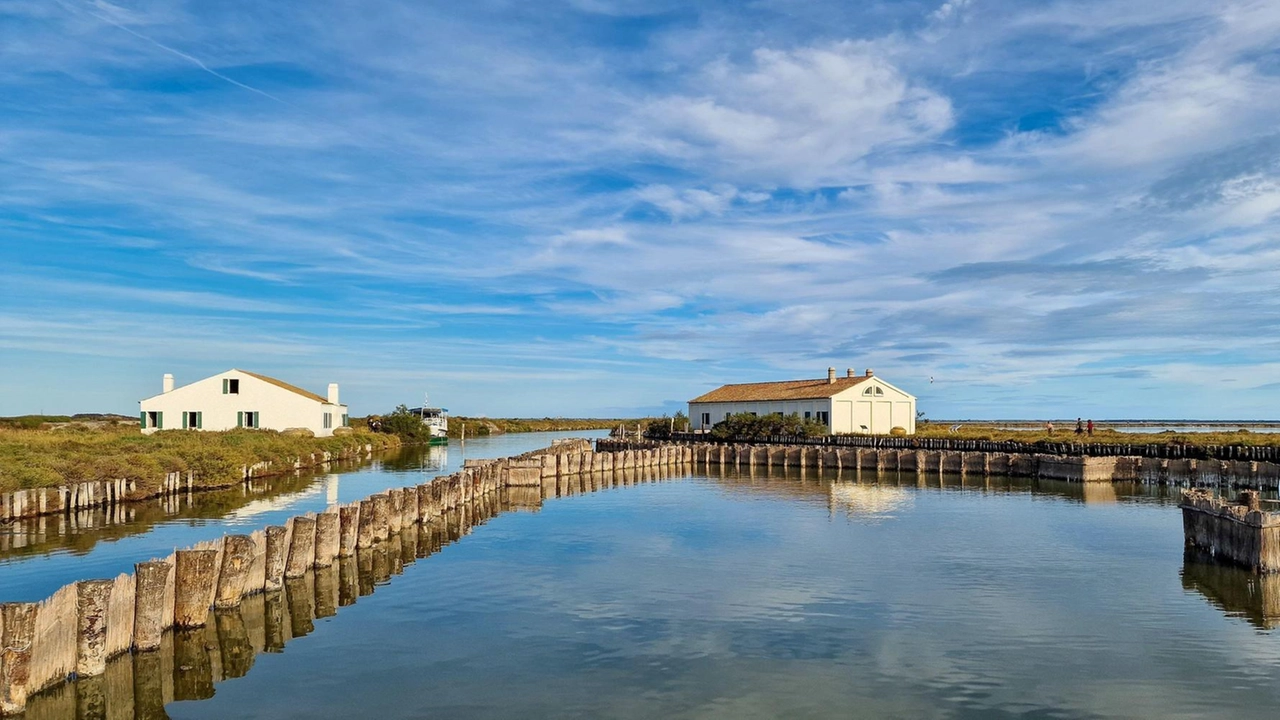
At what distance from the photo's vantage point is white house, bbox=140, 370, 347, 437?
203 ft

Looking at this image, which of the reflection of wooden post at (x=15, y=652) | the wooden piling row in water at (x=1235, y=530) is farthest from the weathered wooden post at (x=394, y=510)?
the wooden piling row in water at (x=1235, y=530)

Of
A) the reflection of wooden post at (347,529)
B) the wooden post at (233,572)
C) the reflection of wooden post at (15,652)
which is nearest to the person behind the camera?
the reflection of wooden post at (15,652)

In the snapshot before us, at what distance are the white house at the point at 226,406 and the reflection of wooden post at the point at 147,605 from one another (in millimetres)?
52044

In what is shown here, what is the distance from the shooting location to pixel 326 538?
68.5 feet

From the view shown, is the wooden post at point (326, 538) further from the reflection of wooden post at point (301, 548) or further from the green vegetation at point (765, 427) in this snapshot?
the green vegetation at point (765, 427)

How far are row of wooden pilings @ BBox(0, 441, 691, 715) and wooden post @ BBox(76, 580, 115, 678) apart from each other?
1 cm

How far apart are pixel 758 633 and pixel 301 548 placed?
10240 mm

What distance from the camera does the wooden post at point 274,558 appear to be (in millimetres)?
18062

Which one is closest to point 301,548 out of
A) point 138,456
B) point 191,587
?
point 191,587

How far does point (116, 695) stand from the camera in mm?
11898

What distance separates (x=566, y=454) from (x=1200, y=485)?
105 ft

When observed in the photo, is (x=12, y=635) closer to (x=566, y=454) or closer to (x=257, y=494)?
(x=257, y=494)

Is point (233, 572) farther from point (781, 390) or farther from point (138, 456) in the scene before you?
point (781, 390)

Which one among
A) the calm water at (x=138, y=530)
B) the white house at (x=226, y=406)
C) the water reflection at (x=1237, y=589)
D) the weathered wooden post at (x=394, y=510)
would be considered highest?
the white house at (x=226, y=406)
